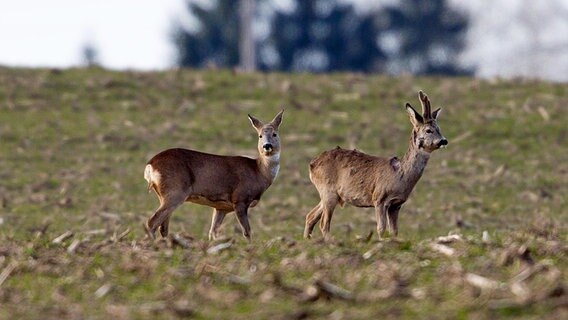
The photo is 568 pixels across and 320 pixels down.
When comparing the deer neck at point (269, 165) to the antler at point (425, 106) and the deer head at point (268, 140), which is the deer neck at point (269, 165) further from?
the antler at point (425, 106)

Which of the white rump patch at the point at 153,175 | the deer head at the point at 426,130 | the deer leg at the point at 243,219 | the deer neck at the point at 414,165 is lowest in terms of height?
the deer leg at the point at 243,219

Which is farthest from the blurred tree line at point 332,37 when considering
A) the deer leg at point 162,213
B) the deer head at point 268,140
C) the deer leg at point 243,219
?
the deer leg at point 162,213

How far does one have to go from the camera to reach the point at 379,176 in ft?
47.3

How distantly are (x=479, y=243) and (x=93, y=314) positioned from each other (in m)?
3.95

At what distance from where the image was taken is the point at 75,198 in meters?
22.0

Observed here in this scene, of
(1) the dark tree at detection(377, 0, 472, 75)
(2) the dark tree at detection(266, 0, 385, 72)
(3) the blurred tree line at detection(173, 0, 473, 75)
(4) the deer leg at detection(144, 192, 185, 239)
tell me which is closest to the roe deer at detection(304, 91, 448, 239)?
(4) the deer leg at detection(144, 192, 185, 239)

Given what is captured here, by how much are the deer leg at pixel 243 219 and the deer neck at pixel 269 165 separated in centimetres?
57

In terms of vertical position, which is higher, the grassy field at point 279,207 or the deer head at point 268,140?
the deer head at point 268,140

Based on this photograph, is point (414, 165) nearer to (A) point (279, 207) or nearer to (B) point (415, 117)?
(B) point (415, 117)

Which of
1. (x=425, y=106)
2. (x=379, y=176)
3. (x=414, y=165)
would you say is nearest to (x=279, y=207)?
(x=379, y=176)

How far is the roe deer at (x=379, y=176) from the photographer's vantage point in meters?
14.1

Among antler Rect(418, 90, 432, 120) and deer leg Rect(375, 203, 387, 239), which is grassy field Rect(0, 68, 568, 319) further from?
antler Rect(418, 90, 432, 120)

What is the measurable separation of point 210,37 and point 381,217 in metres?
45.5

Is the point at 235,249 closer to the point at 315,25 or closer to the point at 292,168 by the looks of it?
the point at 292,168
